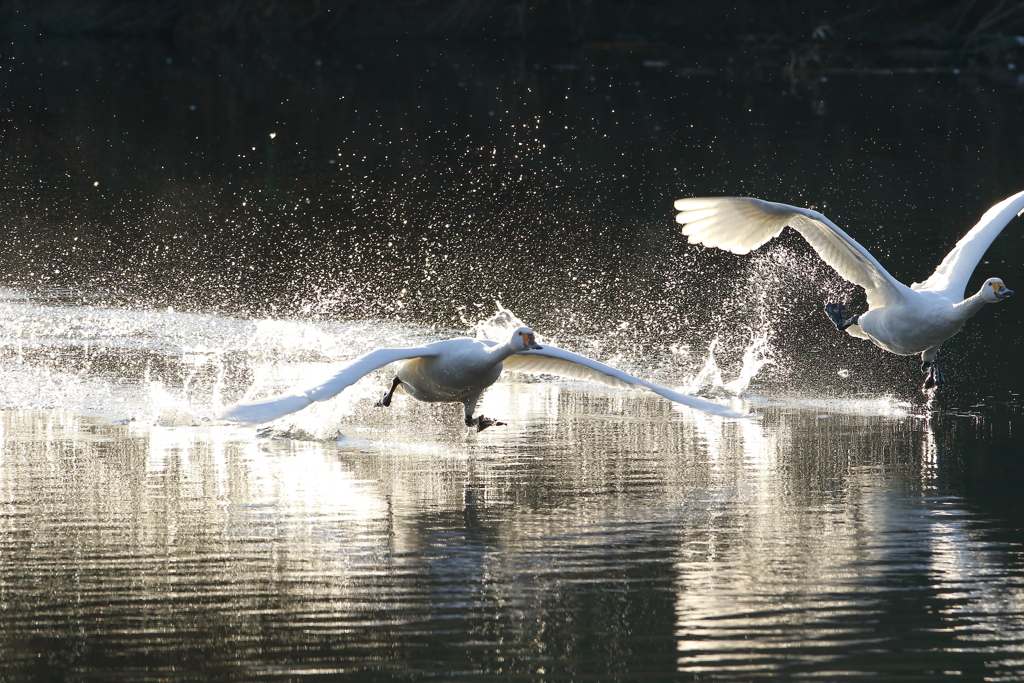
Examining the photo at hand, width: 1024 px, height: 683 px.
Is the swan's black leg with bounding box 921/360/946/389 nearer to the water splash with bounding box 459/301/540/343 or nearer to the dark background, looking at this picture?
the dark background

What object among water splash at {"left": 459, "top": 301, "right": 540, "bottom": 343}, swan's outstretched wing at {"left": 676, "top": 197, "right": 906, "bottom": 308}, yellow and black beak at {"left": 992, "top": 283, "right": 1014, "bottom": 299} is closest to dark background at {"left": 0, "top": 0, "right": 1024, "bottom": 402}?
water splash at {"left": 459, "top": 301, "right": 540, "bottom": 343}

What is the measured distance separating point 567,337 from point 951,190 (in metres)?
11.1

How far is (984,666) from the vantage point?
691 cm

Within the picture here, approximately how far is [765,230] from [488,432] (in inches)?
105

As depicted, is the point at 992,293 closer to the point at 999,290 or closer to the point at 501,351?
the point at 999,290

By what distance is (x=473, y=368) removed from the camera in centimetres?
1019

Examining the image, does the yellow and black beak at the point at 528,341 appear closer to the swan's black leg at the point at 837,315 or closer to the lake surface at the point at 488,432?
the lake surface at the point at 488,432

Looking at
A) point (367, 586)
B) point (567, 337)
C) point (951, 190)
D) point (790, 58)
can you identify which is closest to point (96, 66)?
point (790, 58)

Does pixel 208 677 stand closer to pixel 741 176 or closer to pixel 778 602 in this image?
pixel 778 602

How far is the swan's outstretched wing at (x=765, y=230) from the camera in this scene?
11.2m

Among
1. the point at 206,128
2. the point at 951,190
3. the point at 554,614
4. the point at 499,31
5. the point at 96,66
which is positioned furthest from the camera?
the point at 499,31

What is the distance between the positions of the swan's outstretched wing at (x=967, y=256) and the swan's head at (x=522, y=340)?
11.2ft

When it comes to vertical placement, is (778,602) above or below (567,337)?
below

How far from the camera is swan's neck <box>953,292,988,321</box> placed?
36.1 ft
